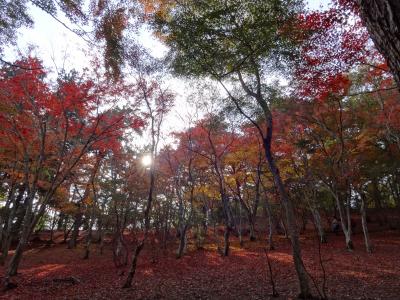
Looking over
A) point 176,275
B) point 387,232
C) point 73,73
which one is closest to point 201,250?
point 176,275

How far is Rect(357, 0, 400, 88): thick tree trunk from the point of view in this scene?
1.85 m

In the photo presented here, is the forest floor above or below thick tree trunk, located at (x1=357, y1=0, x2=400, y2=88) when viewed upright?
below

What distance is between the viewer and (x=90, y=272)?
605 inches

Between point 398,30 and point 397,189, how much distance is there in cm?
3649

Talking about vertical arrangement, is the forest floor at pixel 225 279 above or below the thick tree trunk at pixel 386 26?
below

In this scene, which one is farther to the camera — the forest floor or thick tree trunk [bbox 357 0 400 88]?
the forest floor

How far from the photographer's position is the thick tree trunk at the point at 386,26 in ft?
6.08

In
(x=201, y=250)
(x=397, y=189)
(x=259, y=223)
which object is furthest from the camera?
(x=259, y=223)

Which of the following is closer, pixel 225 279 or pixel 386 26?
pixel 386 26

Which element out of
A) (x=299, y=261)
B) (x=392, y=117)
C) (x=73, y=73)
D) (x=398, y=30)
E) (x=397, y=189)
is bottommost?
(x=299, y=261)

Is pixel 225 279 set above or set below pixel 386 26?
below

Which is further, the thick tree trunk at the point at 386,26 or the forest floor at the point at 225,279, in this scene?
the forest floor at the point at 225,279

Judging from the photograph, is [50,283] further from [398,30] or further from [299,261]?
[398,30]

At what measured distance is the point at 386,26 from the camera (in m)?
1.93
